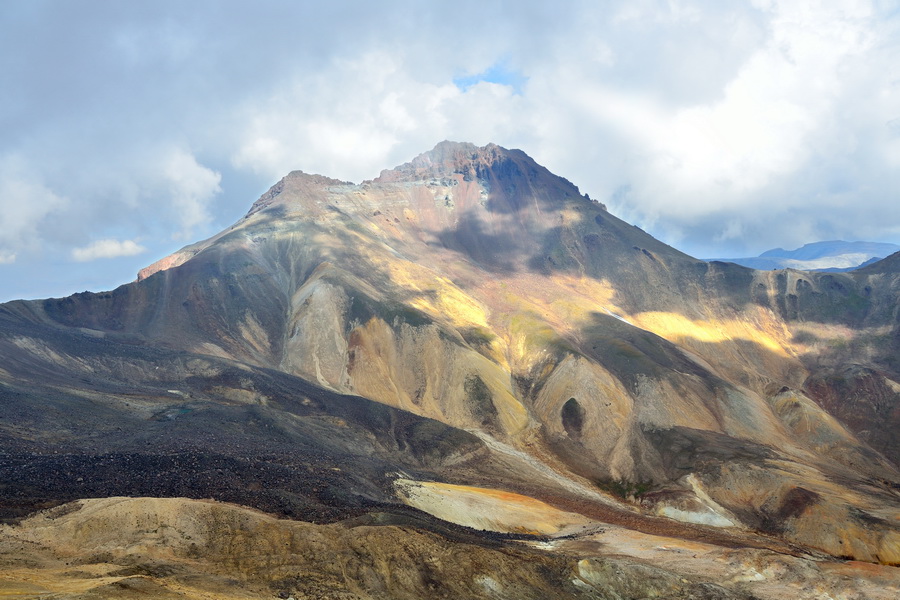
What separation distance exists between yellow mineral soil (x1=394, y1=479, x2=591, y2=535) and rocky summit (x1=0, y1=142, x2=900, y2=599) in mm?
365

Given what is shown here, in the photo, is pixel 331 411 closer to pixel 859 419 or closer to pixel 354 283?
pixel 354 283

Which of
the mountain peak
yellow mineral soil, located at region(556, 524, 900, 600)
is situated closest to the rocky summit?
yellow mineral soil, located at region(556, 524, 900, 600)

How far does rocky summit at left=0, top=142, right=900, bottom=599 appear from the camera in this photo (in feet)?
102

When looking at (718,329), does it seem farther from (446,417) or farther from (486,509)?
(486,509)

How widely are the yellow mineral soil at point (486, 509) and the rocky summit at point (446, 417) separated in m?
0.36

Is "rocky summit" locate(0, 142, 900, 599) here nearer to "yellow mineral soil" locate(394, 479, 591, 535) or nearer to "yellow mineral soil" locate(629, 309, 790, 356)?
"yellow mineral soil" locate(394, 479, 591, 535)

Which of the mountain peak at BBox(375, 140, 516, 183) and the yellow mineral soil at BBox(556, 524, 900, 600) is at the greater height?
the mountain peak at BBox(375, 140, 516, 183)

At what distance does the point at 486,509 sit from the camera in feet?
172

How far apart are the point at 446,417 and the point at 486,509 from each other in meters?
35.4

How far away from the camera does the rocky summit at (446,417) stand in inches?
1219

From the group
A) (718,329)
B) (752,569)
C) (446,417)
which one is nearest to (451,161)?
(718,329)

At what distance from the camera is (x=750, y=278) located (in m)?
142

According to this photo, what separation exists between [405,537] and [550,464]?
47.2 m

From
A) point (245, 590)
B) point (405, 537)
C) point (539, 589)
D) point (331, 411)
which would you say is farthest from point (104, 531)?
Answer: point (331, 411)
